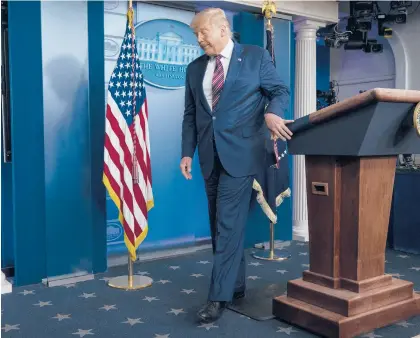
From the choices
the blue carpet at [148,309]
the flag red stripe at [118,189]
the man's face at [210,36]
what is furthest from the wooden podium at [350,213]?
the flag red stripe at [118,189]

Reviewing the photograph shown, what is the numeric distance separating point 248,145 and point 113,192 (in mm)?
1140

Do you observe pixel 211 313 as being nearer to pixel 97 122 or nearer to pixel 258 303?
pixel 258 303

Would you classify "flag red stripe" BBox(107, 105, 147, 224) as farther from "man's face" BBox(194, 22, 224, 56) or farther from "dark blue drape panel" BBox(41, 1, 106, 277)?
"man's face" BBox(194, 22, 224, 56)

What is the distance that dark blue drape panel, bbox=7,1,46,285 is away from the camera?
10.0ft

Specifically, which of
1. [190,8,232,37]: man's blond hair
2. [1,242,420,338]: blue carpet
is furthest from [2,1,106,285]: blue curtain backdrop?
[190,8,232,37]: man's blond hair

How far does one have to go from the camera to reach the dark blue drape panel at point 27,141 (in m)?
3.05

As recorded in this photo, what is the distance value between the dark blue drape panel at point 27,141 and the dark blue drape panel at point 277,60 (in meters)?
1.89

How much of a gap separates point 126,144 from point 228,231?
113 cm

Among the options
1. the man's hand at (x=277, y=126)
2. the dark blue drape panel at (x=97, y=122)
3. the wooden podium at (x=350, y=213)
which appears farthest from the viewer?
the dark blue drape panel at (x=97, y=122)

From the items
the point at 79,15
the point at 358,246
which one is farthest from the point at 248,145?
the point at 79,15

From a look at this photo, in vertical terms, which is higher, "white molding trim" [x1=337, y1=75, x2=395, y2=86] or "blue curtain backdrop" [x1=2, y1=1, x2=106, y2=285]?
"white molding trim" [x1=337, y1=75, x2=395, y2=86]

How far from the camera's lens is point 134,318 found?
2459mm

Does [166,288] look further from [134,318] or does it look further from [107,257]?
[107,257]

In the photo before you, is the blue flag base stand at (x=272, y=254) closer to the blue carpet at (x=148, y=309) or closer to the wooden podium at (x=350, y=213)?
the blue carpet at (x=148, y=309)
